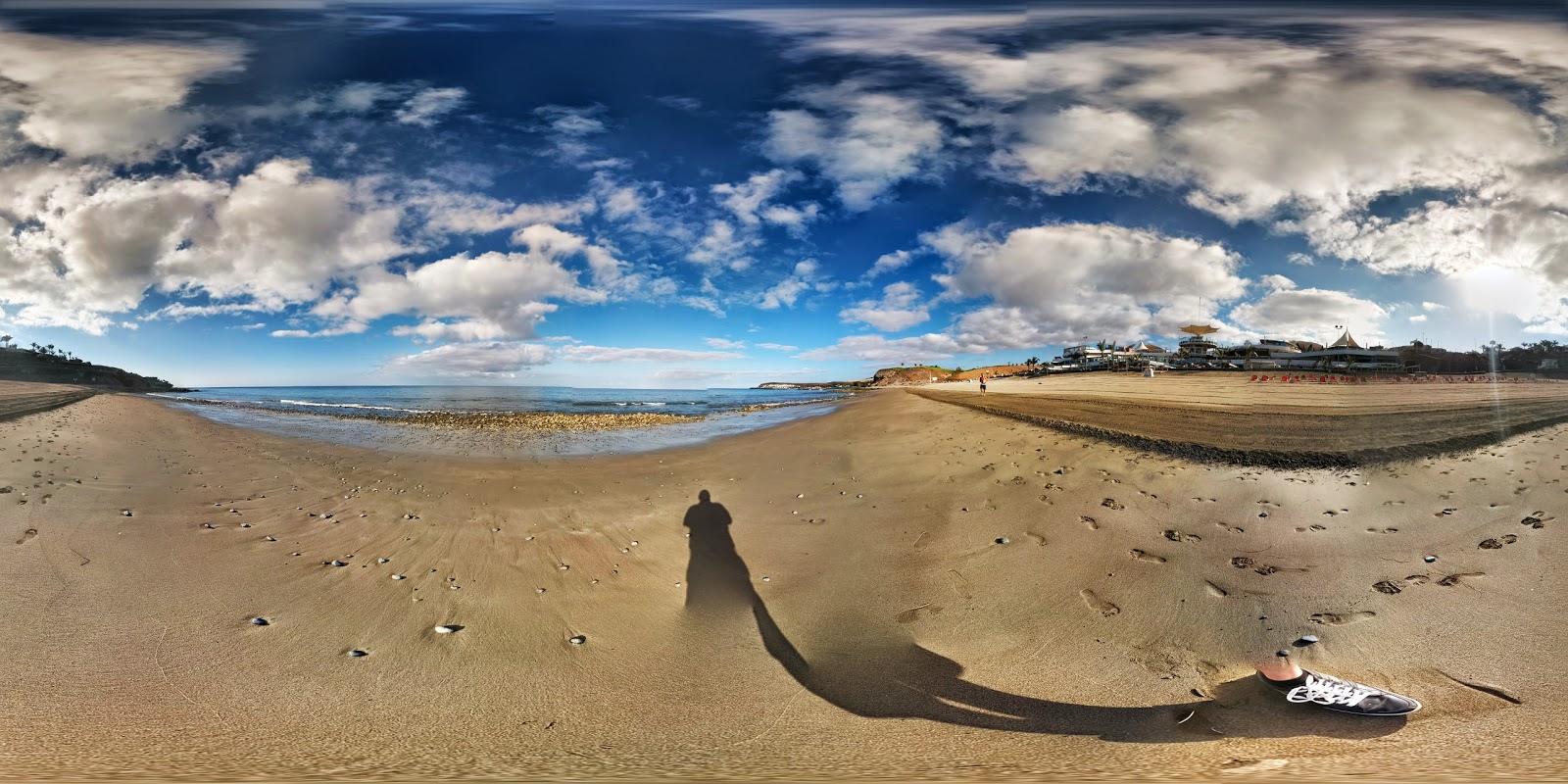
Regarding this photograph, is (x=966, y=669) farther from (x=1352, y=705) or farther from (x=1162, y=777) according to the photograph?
(x=1352, y=705)

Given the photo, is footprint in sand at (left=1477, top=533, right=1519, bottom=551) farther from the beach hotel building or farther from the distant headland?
the distant headland

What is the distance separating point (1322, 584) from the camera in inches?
111

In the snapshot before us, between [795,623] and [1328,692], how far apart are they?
217cm

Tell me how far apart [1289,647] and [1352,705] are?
0.62 metres

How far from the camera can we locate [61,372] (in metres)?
6.44

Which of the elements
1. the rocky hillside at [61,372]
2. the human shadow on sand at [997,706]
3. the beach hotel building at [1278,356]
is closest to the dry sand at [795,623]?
the human shadow on sand at [997,706]

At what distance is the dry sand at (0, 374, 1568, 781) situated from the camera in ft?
5.81

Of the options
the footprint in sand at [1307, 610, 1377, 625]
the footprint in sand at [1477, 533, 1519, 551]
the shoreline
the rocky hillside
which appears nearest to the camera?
the footprint in sand at [1307, 610, 1377, 625]

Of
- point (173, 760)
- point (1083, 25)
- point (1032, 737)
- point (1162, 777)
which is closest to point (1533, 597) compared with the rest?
point (1162, 777)

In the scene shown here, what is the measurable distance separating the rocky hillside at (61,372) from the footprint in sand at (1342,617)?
11.2 meters

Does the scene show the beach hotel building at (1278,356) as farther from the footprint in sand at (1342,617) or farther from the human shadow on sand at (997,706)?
the human shadow on sand at (997,706)

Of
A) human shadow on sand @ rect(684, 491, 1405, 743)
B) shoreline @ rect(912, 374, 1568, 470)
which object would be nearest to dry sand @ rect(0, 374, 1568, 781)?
human shadow on sand @ rect(684, 491, 1405, 743)

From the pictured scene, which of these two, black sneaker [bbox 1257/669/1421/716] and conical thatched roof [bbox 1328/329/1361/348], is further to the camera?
conical thatched roof [bbox 1328/329/1361/348]

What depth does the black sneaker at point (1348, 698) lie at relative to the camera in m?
1.83
